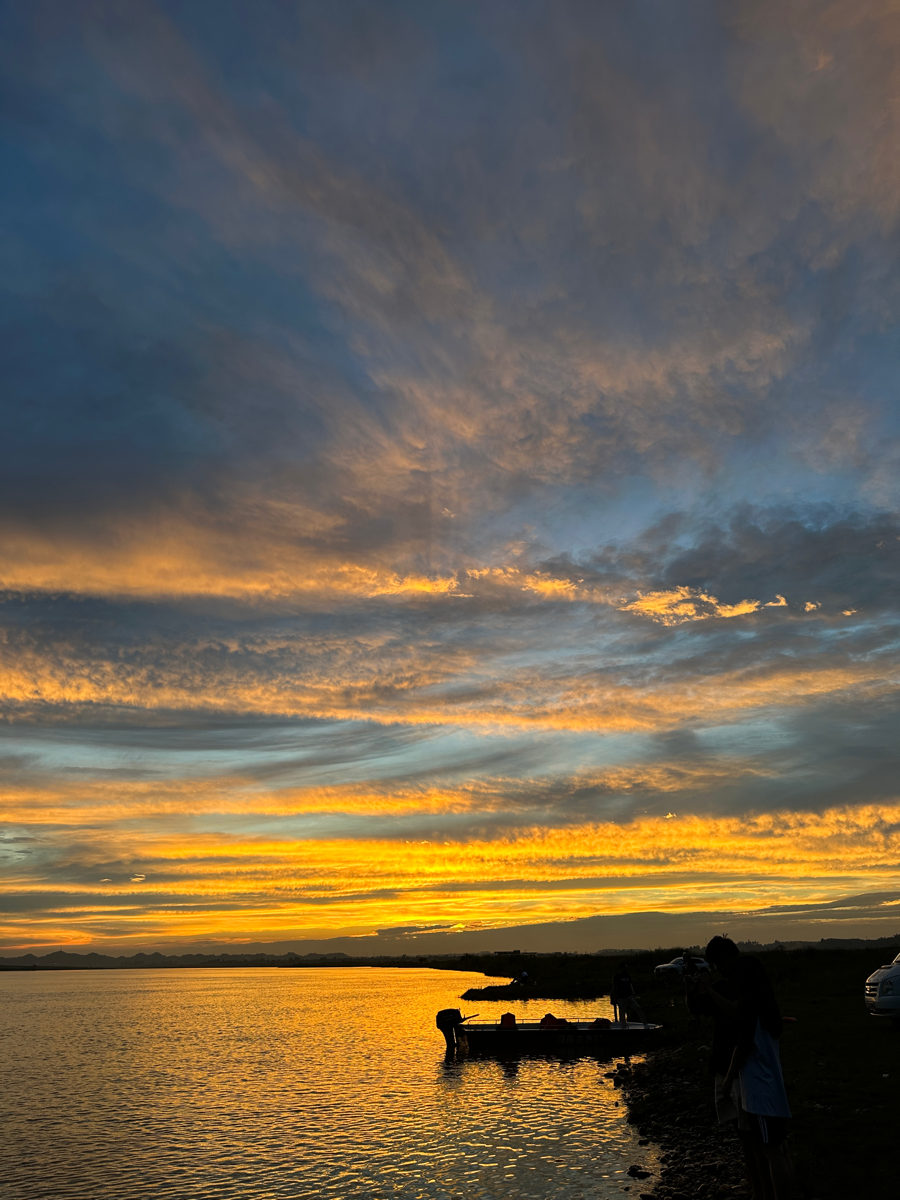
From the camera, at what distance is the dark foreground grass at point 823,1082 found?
55.8 feet

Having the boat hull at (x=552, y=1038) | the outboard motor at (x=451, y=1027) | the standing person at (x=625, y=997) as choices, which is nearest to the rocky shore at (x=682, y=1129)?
the boat hull at (x=552, y=1038)

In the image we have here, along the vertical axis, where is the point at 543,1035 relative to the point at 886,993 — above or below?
below

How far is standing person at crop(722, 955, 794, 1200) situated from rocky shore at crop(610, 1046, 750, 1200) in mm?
8712

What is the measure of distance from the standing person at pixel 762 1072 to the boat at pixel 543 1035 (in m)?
39.9

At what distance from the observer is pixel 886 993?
96.8ft

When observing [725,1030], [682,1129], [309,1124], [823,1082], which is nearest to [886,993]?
[823,1082]

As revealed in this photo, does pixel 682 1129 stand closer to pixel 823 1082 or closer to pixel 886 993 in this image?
pixel 823 1082

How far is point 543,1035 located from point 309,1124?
18456 millimetres

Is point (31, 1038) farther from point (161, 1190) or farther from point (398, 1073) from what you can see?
point (161, 1190)

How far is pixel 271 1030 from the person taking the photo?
80.0 m

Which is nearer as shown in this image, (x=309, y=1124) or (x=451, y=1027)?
(x=309, y=1124)

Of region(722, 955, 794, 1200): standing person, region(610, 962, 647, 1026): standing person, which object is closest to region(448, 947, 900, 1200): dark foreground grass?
region(610, 962, 647, 1026): standing person

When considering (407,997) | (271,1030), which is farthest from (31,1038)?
(407,997)

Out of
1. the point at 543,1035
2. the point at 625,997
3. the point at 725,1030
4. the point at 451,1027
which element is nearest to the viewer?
the point at 725,1030
